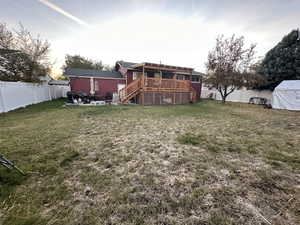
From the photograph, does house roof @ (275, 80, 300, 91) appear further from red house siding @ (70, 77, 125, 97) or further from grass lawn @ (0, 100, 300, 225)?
red house siding @ (70, 77, 125, 97)

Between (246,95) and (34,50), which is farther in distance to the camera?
(246,95)

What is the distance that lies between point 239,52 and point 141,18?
33.6 ft

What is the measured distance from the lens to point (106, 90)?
1551 centimetres

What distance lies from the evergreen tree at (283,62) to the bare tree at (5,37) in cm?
2596

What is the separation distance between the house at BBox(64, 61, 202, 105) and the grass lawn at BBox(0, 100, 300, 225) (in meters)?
8.25

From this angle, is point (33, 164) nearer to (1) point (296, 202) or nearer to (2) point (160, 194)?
(2) point (160, 194)

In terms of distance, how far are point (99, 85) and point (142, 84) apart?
669 centimetres

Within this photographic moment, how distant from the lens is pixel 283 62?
48.2 ft

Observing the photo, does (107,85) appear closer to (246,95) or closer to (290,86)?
(290,86)

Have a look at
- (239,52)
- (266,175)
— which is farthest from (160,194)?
(239,52)

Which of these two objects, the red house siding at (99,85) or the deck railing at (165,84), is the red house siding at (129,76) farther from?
the deck railing at (165,84)

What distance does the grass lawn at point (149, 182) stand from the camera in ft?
Answer: 4.81

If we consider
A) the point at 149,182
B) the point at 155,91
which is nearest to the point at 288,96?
the point at 155,91

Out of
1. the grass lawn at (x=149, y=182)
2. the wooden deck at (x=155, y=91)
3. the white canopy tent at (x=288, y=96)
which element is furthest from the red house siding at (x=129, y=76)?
the white canopy tent at (x=288, y=96)
